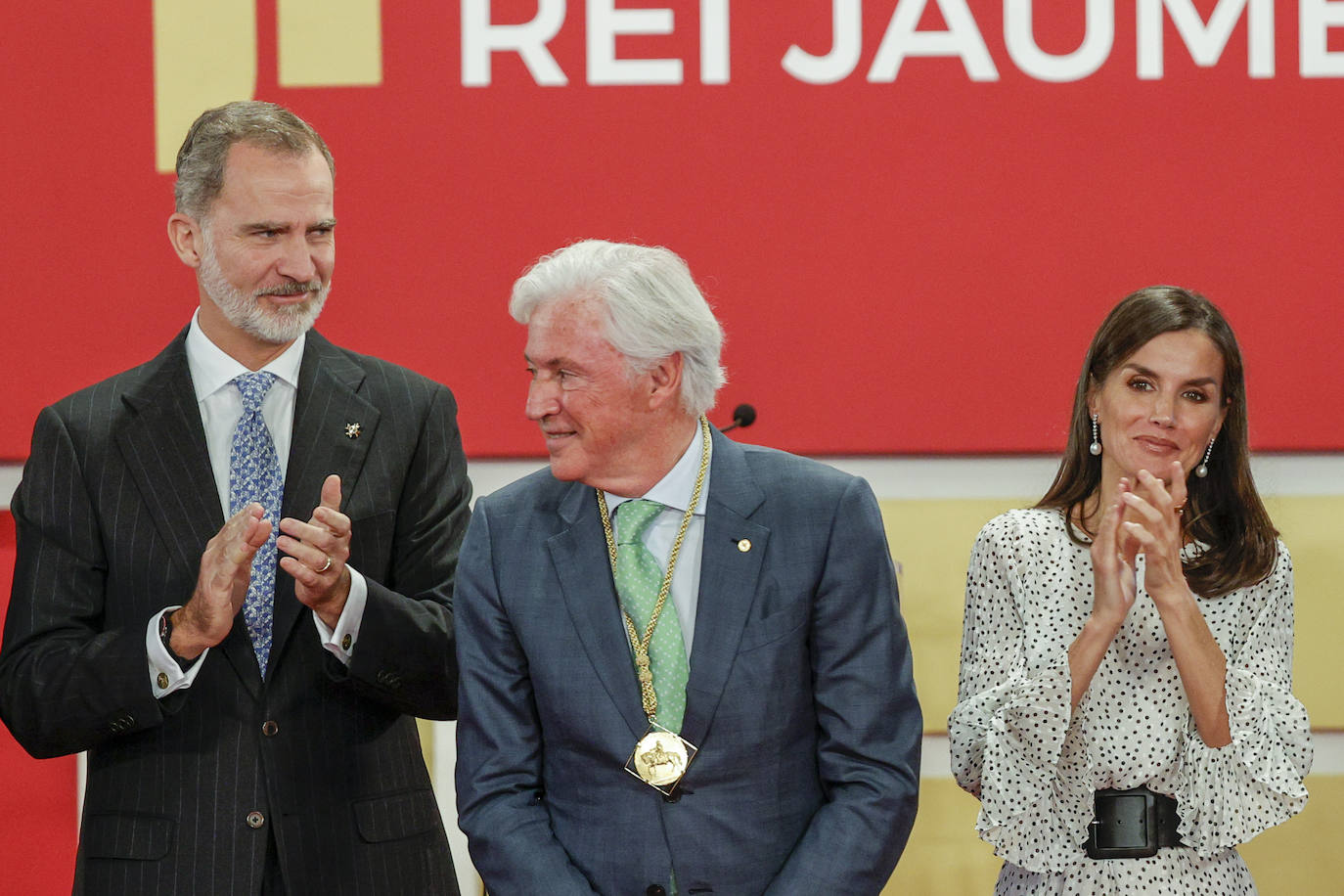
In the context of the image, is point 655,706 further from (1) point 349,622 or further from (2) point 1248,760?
(2) point 1248,760

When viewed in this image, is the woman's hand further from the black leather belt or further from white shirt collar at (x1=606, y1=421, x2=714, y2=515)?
white shirt collar at (x1=606, y1=421, x2=714, y2=515)

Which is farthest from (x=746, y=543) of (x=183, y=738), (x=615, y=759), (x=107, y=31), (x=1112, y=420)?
(x=107, y=31)

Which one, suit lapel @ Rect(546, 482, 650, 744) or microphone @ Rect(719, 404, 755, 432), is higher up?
microphone @ Rect(719, 404, 755, 432)

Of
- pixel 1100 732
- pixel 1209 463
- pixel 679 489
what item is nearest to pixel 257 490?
pixel 679 489

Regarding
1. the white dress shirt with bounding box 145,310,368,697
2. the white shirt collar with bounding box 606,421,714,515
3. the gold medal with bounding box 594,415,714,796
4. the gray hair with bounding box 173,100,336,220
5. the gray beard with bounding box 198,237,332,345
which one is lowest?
the gold medal with bounding box 594,415,714,796

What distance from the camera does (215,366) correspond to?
8.50 feet

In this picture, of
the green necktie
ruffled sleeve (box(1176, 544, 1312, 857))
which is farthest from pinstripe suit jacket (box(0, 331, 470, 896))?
ruffled sleeve (box(1176, 544, 1312, 857))

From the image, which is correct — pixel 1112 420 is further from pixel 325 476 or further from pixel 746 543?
pixel 325 476

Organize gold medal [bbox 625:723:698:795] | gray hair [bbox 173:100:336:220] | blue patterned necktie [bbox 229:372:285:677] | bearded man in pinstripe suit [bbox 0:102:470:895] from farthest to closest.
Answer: gray hair [bbox 173:100:336:220], blue patterned necktie [bbox 229:372:285:677], bearded man in pinstripe suit [bbox 0:102:470:895], gold medal [bbox 625:723:698:795]

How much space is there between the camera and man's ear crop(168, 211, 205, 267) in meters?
2.64

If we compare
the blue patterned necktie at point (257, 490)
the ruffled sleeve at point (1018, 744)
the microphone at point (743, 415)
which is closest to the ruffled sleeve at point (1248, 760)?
the ruffled sleeve at point (1018, 744)

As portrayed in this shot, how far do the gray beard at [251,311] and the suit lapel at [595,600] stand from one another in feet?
1.91

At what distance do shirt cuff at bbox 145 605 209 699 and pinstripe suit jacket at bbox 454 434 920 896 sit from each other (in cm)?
44

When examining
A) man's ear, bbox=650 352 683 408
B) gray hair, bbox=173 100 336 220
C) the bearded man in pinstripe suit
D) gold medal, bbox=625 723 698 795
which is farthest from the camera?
gray hair, bbox=173 100 336 220
